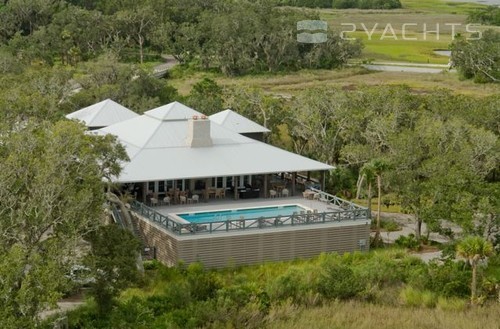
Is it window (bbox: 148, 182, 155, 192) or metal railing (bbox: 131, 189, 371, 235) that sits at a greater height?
window (bbox: 148, 182, 155, 192)

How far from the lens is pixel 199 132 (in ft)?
125

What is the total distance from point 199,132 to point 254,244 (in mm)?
7158

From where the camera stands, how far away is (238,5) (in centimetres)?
10300

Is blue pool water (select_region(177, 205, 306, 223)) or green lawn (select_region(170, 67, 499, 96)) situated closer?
blue pool water (select_region(177, 205, 306, 223))

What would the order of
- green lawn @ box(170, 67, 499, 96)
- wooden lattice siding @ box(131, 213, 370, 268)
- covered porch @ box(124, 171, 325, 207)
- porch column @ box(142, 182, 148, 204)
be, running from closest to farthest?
wooden lattice siding @ box(131, 213, 370, 268)
porch column @ box(142, 182, 148, 204)
covered porch @ box(124, 171, 325, 207)
green lawn @ box(170, 67, 499, 96)

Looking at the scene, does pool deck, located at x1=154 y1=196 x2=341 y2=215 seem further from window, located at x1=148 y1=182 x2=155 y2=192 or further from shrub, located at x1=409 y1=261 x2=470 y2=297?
shrub, located at x1=409 y1=261 x2=470 y2=297

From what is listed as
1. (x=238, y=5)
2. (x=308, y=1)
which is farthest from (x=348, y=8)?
(x=238, y=5)

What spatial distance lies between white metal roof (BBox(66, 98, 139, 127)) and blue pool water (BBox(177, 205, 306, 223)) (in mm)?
12278

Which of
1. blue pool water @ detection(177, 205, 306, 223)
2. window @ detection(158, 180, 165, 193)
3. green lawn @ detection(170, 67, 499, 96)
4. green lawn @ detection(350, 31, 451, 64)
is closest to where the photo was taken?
blue pool water @ detection(177, 205, 306, 223)

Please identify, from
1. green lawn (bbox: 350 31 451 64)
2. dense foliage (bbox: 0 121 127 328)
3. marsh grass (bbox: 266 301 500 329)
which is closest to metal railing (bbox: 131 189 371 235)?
marsh grass (bbox: 266 301 500 329)

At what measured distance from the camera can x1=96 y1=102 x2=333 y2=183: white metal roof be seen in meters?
36.0

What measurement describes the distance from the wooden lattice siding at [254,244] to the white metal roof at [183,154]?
2.61 meters

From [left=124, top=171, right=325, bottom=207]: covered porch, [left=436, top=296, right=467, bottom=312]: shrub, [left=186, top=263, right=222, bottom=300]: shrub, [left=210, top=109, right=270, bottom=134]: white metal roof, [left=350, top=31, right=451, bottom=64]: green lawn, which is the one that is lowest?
[left=350, top=31, right=451, bottom=64]: green lawn

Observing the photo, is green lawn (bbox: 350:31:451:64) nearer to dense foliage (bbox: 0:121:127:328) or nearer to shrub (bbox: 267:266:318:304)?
shrub (bbox: 267:266:318:304)
